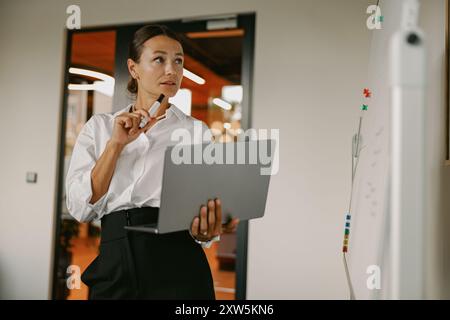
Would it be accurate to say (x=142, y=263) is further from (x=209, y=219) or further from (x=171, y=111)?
(x=171, y=111)

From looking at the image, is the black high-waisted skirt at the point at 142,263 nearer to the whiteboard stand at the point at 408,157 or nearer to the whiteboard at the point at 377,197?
the whiteboard at the point at 377,197

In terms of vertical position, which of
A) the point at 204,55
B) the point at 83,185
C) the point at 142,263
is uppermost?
the point at 204,55

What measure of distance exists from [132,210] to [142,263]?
0.17 meters

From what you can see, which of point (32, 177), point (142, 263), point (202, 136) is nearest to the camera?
point (142, 263)

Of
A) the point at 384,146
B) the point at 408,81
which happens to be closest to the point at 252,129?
the point at 384,146

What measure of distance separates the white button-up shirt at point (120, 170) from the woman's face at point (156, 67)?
85 millimetres

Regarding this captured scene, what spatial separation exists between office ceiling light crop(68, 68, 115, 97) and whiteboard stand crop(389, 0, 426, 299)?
1438mm

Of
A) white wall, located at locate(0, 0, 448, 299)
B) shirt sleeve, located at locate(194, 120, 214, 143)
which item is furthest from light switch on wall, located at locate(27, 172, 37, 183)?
shirt sleeve, located at locate(194, 120, 214, 143)

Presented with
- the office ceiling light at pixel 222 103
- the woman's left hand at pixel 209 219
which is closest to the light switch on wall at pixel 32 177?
the office ceiling light at pixel 222 103

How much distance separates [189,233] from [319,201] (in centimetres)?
103

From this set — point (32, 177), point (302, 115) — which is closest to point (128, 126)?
point (302, 115)

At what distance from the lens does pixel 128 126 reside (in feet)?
4.53

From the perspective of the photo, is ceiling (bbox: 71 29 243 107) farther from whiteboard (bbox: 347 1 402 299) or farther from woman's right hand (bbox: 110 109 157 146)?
whiteboard (bbox: 347 1 402 299)
